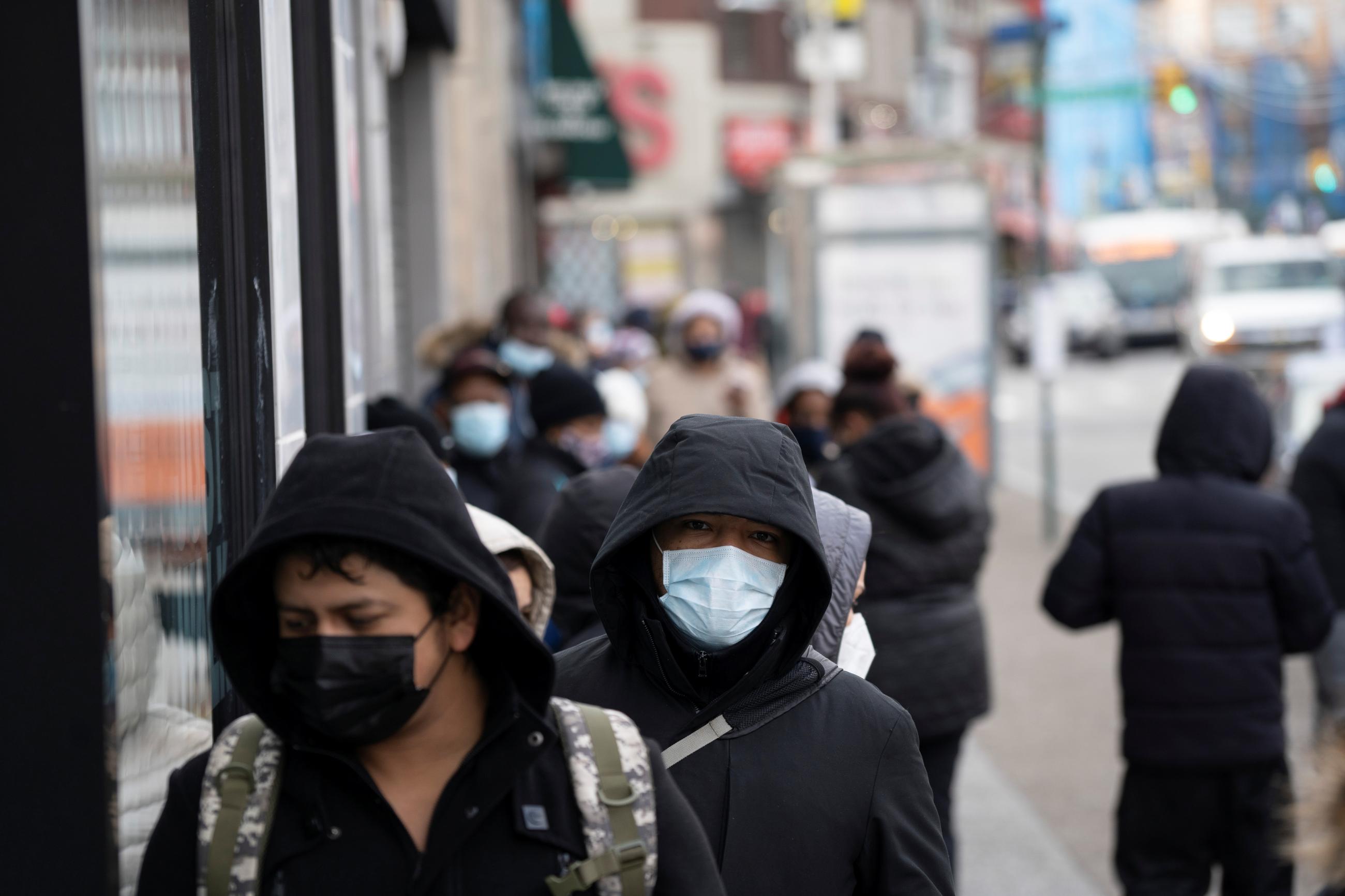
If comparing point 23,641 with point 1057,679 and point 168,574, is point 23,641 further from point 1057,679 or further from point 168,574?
point 1057,679

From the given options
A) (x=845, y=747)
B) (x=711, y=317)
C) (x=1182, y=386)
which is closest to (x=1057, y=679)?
(x=711, y=317)

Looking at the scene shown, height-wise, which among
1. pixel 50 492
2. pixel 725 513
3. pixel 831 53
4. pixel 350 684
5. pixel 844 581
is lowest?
pixel 844 581

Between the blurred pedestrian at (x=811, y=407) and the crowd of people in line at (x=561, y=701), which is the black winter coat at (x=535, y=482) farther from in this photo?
the blurred pedestrian at (x=811, y=407)

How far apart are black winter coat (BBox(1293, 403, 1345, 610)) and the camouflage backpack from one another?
188 inches

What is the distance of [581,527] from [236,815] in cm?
193

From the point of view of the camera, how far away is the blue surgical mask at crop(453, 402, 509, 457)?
6.06m

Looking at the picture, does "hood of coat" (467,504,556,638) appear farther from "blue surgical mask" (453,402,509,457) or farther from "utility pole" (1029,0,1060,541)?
"utility pole" (1029,0,1060,541)

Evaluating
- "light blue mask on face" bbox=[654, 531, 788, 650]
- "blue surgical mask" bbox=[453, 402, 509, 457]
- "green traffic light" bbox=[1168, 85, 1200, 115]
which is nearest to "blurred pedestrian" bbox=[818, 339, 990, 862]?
"blue surgical mask" bbox=[453, 402, 509, 457]

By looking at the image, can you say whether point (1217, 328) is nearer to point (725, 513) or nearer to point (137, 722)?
point (725, 513)

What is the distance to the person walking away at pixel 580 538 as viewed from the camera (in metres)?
3.82

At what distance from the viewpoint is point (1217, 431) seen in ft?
16.7

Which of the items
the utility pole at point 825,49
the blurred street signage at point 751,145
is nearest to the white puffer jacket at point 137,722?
the utility pole at point 825,49

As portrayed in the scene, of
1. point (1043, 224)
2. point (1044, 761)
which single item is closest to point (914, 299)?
point (1043, 224)

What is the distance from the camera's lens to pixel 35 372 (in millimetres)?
2039
